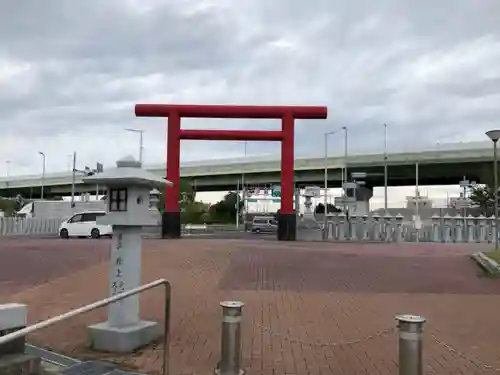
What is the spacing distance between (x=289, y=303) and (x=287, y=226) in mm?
15746

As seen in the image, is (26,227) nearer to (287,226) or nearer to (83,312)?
(287,226)

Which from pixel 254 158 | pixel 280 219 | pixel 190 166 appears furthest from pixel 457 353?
pixel 190 166

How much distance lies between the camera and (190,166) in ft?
232

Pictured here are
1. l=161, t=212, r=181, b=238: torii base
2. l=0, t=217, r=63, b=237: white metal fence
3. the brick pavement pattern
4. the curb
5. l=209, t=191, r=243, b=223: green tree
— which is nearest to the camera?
the brick pavement pattern

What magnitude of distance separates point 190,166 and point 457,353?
65.4 metres

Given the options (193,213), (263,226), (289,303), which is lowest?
(289,303)

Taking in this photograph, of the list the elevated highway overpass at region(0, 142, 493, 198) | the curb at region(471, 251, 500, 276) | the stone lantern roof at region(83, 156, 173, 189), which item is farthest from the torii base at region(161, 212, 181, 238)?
the elevated highway overpass at region(0, 142, 493, 198)

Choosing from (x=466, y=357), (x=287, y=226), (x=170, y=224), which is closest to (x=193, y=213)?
(x=170, y=224)

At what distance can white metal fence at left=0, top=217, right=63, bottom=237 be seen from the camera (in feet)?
107

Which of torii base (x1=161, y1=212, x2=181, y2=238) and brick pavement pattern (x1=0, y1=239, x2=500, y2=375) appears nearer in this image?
brick pavement pattern (x1=0, y1=239, x2=500, y2=375)

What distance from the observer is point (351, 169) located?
6806cm

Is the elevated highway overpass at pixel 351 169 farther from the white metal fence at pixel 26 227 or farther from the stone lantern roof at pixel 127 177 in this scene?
the stone lantern roof at pixel 127 177

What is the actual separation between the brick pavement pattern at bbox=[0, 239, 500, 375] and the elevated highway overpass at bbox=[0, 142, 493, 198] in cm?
4295

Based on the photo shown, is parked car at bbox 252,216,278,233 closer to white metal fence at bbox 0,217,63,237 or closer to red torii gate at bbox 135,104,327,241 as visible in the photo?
white metal fence at bbox 0,217,63,237
